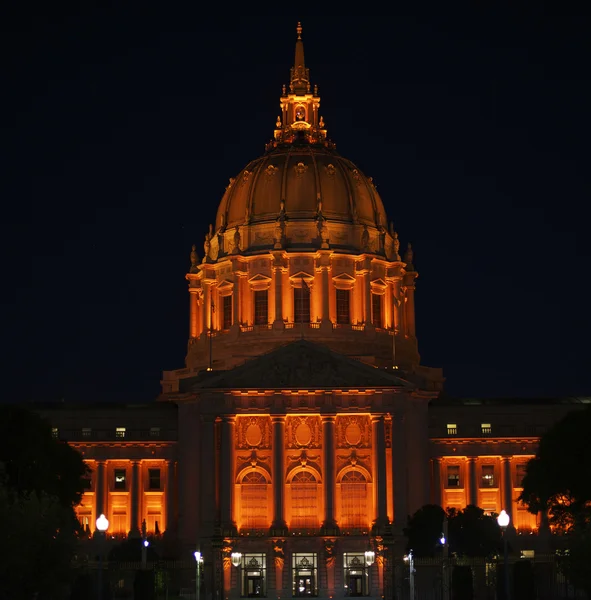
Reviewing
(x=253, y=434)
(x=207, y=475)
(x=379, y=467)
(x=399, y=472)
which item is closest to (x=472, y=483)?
(x=399, y=472)

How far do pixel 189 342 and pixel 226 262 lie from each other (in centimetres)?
960

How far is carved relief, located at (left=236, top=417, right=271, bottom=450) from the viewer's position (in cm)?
14988

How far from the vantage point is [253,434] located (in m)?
150

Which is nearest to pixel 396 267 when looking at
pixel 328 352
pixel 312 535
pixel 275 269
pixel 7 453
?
pixel 275 269

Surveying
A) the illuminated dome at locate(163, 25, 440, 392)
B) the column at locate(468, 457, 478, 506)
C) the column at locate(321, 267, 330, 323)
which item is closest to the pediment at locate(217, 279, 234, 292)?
the illuminated dome at locate(163, 25, 440, 392)

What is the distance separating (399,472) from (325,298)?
2565 centimetres

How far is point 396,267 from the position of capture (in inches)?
6836

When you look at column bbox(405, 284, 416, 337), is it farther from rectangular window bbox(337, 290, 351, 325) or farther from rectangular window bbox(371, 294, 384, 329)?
rectangular window bbox(337, 290, 351, 325)

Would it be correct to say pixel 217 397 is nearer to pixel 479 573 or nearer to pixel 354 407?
pixel 354 407

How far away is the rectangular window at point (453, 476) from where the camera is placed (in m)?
157

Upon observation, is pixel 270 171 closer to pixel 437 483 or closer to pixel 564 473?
pixel 437 483

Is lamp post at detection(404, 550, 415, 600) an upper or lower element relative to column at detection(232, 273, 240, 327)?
lower

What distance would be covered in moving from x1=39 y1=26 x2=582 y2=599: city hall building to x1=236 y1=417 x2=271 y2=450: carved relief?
0.18m

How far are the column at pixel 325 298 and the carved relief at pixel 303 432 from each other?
17648 millimetres
